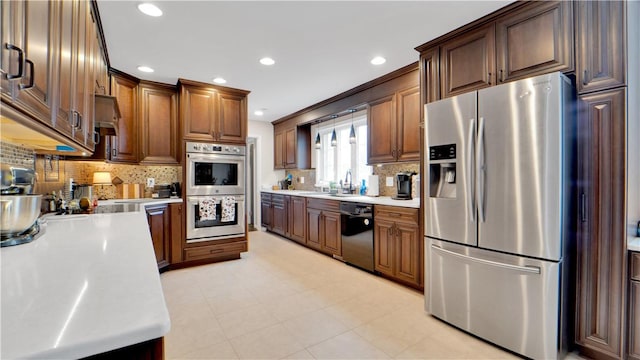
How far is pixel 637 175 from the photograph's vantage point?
5.70ft

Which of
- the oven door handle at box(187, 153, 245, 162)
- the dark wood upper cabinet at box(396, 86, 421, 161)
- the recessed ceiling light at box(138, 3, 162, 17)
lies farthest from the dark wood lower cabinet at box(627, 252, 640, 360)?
the oven door handle at box(187, 153, 245, 162)

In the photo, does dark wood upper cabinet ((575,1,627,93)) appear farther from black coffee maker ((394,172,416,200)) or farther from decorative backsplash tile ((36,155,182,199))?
decorative backsplash tile ((36,155,182,199))

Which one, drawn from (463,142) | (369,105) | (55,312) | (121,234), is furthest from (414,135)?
(55,312)

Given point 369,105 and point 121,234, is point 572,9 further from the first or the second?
point 121,234

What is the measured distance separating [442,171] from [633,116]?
3.69 feet

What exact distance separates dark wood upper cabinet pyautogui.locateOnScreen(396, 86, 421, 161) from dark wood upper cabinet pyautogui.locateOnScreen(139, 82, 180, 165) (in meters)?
2.82

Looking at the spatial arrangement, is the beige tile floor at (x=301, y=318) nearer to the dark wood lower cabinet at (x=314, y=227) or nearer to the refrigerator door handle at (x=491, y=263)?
the refrigerator door handle at (x=491, y=263)

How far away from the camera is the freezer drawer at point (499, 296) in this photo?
1.74 metres

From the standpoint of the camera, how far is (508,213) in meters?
1.88

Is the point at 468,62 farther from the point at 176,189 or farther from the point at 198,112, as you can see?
the point at 176,189

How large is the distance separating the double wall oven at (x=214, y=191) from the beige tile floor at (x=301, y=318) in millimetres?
556

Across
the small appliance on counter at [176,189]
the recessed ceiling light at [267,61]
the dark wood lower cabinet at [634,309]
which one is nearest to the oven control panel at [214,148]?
the small appliance on counter at [176,189]

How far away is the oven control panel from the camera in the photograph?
368 cm

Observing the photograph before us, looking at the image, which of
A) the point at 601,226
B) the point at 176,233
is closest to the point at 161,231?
the point at 176,233
